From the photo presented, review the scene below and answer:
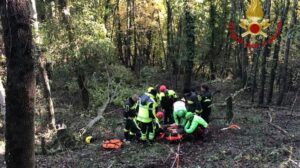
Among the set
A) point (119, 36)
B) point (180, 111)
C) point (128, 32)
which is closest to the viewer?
point (180, 111)

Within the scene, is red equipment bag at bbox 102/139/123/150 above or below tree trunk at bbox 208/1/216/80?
below

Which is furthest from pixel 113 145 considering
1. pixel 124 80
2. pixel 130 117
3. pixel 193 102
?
pixel 124 80

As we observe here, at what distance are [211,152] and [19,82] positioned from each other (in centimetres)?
655

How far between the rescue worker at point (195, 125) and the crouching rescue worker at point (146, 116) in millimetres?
1042

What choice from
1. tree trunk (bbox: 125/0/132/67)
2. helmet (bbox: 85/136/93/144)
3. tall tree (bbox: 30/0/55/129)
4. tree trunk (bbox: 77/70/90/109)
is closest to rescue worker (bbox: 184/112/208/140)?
helmet (bbox: 85/136/93/144)

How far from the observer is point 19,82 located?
574cm

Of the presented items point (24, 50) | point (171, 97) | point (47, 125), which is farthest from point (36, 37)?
point (24, 50)

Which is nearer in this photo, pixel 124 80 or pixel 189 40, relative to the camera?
pixel 189 40

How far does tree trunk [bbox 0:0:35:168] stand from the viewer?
5641 mm

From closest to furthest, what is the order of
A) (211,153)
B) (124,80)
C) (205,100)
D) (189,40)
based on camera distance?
(211,153) → (205,100) → (189,40) → (124,80)

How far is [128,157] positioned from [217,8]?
18257 millimetres

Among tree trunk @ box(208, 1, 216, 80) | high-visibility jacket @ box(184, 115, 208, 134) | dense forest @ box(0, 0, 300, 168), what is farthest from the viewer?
tree trunk @ box(208, 1, 216, 80)

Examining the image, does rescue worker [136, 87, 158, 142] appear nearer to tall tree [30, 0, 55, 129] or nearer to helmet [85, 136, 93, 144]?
helmet [85, 136, 93, 144]

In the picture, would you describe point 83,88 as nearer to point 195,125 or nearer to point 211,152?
point 195,125
